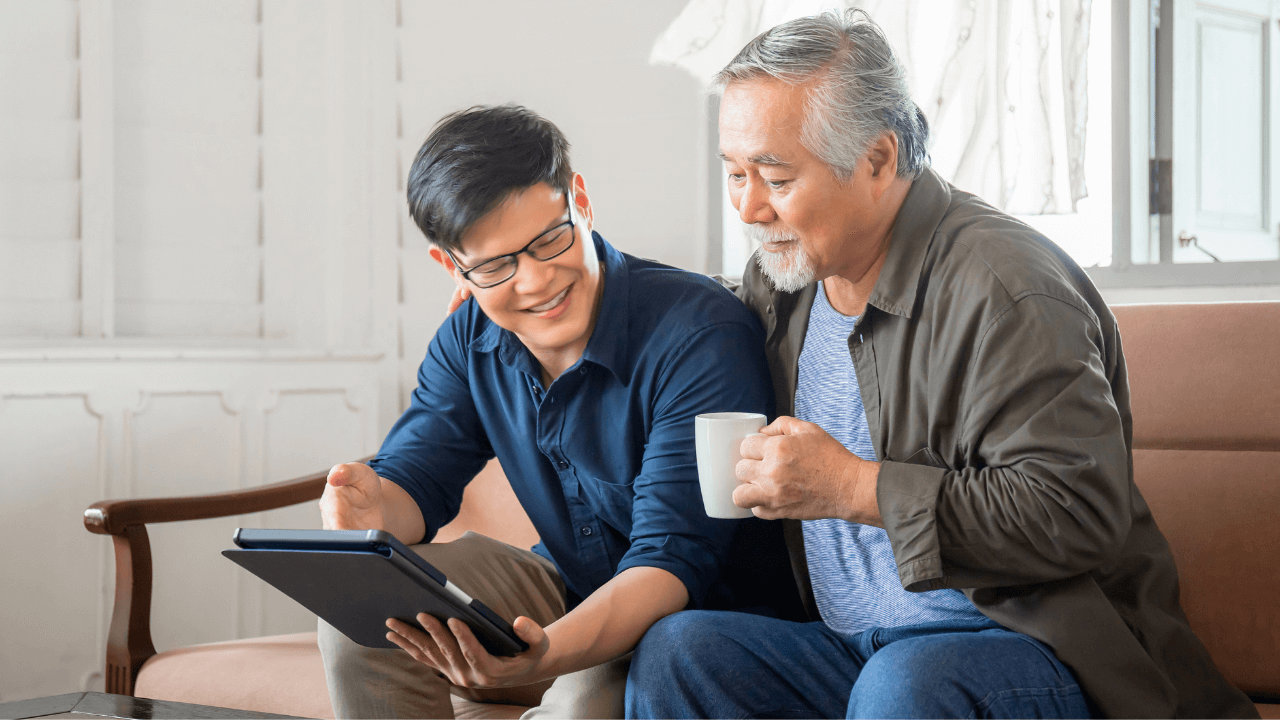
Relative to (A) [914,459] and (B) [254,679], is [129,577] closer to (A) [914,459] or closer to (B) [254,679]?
(B) [254,679]

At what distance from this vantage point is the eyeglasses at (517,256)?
131 centimetres

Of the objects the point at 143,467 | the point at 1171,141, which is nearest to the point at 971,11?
the point at 1171,141

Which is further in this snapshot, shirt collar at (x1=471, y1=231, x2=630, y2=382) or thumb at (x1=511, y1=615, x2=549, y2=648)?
shirt collar at (x1=471, y1=231, x2=630, y2=382)

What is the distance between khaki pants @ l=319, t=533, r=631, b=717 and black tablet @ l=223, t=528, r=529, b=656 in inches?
7.9

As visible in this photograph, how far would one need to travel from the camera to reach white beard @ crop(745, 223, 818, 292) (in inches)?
49.1

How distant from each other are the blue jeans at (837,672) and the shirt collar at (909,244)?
39 centimetres

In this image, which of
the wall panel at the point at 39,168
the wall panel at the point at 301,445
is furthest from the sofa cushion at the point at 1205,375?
the wall panel at the point at 39,168

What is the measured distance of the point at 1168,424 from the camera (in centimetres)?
158

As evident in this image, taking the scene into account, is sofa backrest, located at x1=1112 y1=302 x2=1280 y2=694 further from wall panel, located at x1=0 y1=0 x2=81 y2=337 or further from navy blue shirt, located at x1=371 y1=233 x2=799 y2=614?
wall panel, located at x1=0 y1=0 x2=81 y2=337

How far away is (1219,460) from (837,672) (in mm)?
746

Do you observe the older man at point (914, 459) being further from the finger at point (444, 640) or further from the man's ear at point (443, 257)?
the man's ear at point (443, 257)

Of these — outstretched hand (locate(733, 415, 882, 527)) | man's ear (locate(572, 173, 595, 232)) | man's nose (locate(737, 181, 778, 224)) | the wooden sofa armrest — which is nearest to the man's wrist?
outstretched hand (locate(733, 415, 882, 527))

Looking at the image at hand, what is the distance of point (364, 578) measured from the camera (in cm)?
100

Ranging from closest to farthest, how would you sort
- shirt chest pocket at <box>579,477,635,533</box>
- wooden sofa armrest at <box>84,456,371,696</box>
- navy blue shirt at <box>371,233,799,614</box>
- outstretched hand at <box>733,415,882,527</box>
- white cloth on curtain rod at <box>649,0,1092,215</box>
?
outstretched hand at <box>733,415,882,527</box> → navy blue shirt at <box>371,233,799,614</box> → shirt chest pocket at <box>579,477,635,533</box> → wooden sofa armrest at <box>84,456,371,696</box> → white cloth on curtain rod at <box>649,0,1092,215</box>
